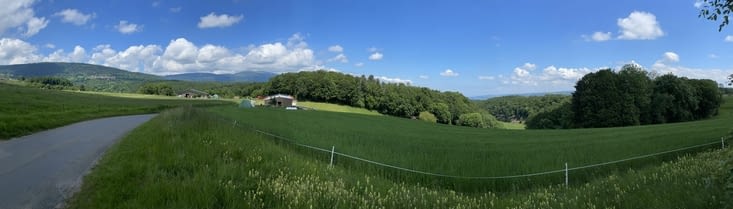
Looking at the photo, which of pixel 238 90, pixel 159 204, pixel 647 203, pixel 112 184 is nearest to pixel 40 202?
pixel 112 184

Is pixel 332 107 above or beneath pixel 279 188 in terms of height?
beneath

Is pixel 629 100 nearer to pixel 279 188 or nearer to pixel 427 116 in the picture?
pixel 427 116

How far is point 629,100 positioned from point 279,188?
81.7 m

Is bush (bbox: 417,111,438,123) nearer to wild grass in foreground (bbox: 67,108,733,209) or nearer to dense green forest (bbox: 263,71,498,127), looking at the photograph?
dense green forest (bbox: 263,71,498,127)

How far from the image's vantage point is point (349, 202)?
7258mm

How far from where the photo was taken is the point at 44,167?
11.1 m

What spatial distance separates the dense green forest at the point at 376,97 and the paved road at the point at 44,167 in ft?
387

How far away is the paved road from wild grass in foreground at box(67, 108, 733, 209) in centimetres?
50

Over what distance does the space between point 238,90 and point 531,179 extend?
626 ft

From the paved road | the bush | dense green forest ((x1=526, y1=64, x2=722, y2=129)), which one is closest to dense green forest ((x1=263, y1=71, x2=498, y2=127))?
the bush

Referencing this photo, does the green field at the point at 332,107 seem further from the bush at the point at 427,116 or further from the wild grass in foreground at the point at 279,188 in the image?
the wild grass in foreground at the point at 279,188

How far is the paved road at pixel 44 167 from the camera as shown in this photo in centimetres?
810

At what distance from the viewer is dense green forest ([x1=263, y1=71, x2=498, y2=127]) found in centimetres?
13662

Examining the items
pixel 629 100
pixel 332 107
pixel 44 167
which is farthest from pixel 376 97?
pixel 44 167
